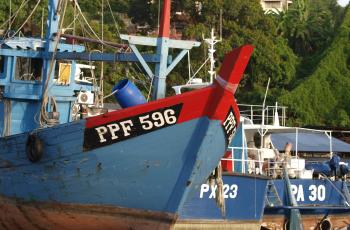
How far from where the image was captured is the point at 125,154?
12781 millimetres

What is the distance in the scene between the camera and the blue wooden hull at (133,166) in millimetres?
12539

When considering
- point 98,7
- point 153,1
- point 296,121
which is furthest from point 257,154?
point 98,7

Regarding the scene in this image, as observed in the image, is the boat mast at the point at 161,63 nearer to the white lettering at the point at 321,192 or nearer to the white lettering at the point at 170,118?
the white lettering at the point at 170,118

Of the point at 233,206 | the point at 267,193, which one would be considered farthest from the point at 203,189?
the point at 267,193

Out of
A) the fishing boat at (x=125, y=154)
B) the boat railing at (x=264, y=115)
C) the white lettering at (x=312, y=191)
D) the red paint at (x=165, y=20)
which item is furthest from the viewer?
the boat railing at (x=264, y=115)

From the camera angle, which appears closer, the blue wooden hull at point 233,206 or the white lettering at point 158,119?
the white lettering at point 158,119

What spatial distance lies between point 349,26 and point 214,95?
3200 centimetres

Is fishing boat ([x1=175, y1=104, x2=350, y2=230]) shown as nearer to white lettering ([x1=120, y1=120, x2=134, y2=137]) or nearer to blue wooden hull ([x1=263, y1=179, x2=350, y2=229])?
blue wooden hull ([x1=263, y1=179, x2=350, y2=229])

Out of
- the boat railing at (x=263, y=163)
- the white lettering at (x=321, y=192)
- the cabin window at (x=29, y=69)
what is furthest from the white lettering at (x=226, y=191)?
the cabin window at (x=29, y=69)

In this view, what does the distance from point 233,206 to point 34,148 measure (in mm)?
4574

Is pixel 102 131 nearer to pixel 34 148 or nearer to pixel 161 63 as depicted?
pixel 34 148

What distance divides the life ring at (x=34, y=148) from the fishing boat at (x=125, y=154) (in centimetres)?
2

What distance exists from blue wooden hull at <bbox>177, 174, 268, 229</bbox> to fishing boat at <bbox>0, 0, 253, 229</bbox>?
2.64 metres

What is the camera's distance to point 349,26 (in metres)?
42.8
